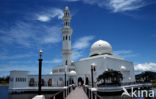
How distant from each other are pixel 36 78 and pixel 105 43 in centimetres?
2332

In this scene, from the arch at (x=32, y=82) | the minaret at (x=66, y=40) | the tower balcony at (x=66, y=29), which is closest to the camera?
the arch at (x=32, y=82)

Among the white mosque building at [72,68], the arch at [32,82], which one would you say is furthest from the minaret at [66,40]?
the arch at [32,82]

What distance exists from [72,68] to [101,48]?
35.8ft

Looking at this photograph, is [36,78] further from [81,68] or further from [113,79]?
[113,79]

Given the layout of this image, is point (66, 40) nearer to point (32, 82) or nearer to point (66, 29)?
point (66, 29)

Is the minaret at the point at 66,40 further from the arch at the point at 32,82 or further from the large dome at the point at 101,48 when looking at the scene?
the arch at the point at 32,82

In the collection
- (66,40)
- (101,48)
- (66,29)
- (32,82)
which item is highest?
(66,29)

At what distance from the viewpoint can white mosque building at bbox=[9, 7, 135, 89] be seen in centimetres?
4116

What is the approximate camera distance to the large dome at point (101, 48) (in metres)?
47.0

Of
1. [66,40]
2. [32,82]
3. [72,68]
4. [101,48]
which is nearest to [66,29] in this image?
[66,40]

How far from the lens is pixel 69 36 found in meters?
46.2

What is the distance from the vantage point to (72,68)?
46812 mm

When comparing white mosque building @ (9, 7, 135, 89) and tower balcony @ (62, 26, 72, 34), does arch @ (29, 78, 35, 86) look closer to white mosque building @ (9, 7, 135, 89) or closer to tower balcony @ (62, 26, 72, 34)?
white mosque building @ (9, 7, 135, 89)

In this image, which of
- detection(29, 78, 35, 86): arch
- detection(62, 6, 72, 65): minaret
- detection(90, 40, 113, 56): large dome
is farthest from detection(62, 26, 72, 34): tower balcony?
detection(29, 78, 35, 86): arch
